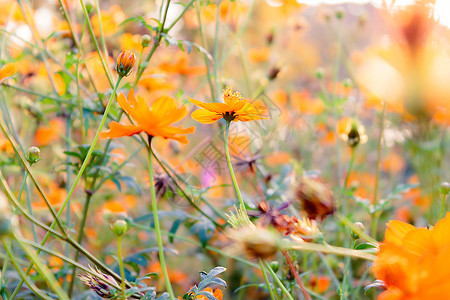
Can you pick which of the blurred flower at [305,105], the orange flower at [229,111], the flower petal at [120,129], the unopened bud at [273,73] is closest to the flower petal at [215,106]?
the orange flower at [229,111]

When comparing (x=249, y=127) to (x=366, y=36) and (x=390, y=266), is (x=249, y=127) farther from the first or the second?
(x=366, y=36)

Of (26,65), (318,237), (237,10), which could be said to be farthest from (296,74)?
(318,237)

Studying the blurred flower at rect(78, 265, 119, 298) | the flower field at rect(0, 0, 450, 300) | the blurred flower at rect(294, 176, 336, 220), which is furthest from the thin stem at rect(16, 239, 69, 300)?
the blurred flower at rect(294, 176, 336, 220)

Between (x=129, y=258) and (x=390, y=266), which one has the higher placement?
(x=390, y=266)

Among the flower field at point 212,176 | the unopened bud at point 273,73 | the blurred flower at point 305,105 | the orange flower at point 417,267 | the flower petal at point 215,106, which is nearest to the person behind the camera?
the orange flower at point 417,267

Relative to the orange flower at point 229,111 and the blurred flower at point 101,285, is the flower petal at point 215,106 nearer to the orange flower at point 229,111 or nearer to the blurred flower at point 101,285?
the orange flower at point 229,111
